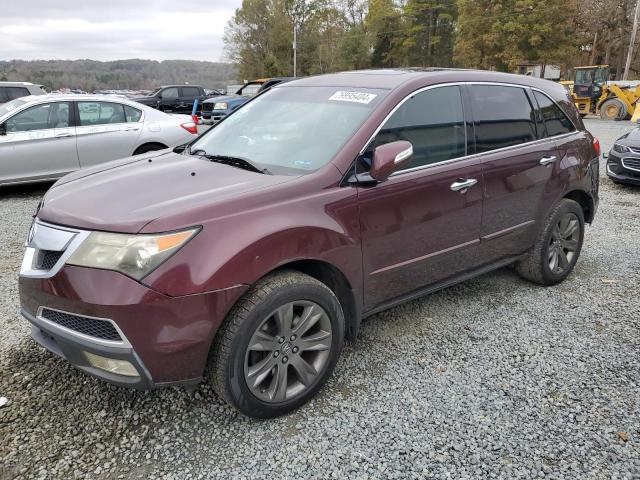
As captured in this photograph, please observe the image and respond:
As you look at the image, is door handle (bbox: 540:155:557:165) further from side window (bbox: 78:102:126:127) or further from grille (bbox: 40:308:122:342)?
side window (bbox: 78:102:126:127)

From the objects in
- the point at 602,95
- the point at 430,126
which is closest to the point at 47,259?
the point at 430,126

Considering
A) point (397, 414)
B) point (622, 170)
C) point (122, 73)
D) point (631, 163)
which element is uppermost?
point (122, 73)

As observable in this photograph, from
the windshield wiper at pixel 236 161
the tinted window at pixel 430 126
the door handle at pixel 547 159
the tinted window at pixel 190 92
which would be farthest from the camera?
the tinted window at pixel 190 92

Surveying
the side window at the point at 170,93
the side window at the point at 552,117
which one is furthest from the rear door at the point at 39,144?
the side window at the point at 170,93

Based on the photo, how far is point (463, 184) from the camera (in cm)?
321

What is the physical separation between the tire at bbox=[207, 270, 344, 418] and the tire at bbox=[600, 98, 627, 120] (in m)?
22.9

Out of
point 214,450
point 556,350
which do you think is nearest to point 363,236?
point 214,450

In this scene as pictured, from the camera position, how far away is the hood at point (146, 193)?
222 centimetres

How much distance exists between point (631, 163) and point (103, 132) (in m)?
8.50

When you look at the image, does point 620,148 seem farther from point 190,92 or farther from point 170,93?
point 170,93

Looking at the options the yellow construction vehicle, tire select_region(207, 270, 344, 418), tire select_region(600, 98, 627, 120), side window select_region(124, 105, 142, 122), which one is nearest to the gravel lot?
tire select_region(207, 270, 344, 418)

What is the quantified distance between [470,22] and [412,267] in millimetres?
43902

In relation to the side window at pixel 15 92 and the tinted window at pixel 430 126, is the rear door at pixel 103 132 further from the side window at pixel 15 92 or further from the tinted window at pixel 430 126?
the tinted window at pixel 430 126

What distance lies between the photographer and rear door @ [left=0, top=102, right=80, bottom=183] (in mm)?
7160
